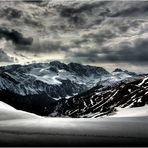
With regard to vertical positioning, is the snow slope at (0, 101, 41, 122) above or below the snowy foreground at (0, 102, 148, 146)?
above

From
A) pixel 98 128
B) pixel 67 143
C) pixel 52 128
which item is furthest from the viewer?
pixel 98 128

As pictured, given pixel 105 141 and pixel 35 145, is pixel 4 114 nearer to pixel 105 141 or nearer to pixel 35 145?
pixel 35 145

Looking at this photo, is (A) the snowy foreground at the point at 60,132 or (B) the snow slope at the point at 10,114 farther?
(B) the snow slope at the point at 10,114

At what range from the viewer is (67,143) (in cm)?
1605

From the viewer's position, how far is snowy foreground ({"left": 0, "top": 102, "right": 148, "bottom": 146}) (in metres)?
16.0

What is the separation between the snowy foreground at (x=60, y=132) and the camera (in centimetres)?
1597

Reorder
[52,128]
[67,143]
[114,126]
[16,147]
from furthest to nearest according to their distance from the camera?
[114,126], [52,128], [67,143], [16,147]

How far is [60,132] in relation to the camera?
17.2 meters

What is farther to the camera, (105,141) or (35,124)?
(35,124)

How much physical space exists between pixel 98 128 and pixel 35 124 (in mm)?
3793

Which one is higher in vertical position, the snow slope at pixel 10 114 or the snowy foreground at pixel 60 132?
the snow slope at pixel 10 114

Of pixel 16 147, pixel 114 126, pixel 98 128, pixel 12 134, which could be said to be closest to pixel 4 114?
pixel 12 134

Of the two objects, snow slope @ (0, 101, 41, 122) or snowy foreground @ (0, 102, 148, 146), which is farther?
snow slope @ (0, 101, 41, 122)

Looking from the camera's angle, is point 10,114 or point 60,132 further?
point 10,114
